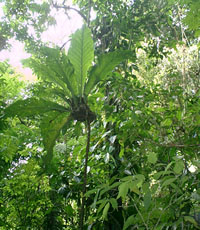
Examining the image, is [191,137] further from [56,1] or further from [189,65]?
[189,65]

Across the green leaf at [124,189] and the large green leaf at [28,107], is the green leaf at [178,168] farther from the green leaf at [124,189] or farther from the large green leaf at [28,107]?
the large green leaf at [28,107]

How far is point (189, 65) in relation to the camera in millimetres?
4812

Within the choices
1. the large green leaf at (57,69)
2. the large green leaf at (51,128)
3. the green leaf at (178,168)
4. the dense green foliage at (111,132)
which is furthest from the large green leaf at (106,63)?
the green leaf at (178,168)

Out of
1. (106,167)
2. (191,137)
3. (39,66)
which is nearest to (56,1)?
(39,66)

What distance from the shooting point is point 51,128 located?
4.84 ft

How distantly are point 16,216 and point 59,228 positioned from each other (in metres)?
0.50

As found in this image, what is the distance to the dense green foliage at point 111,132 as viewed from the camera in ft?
3.77

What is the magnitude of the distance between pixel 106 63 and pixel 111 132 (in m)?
0.66

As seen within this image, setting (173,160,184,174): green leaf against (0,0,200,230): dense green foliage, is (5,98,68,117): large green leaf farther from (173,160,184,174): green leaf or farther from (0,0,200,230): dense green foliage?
(173,160,184,174): green leaf

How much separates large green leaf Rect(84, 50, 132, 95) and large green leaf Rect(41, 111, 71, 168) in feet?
0.95

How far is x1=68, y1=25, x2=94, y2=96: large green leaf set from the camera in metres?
1.42

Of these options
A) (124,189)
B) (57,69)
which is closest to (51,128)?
(57,69)

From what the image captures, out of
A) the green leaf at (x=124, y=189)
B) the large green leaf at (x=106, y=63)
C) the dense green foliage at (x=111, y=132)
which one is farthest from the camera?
the large green leaf at (x=106, y=63)

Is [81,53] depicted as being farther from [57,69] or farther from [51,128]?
[51,128]
